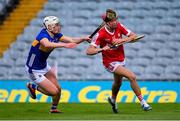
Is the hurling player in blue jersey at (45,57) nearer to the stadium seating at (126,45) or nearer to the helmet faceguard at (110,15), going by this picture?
the helmet faceguard at (110,15)

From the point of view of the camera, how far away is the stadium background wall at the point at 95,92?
20.3 metres

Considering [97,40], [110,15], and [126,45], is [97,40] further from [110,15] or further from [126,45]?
[126,45]

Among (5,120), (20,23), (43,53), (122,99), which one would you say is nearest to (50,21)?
(43,53)

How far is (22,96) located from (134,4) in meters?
6.06

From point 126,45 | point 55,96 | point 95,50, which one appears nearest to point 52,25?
point 95,50

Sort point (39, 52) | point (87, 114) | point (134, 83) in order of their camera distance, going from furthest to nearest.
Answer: point (39, 52), point (134, 83), point (87, 114)

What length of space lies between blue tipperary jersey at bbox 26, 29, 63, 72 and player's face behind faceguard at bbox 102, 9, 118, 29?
1.09m

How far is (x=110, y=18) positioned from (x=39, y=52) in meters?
1.72

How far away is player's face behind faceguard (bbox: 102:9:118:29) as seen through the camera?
1527 centimetres

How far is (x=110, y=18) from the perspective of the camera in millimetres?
15312

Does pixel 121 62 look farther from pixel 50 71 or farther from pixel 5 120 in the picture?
pixel 5 120

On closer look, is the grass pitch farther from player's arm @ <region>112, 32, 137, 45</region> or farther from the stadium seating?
the stadium seating

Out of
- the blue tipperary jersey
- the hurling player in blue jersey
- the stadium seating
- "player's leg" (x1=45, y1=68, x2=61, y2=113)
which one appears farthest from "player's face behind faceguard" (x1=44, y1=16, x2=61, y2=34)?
the stadium seating

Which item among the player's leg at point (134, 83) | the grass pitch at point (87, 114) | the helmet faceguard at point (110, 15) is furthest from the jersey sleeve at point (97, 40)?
the grass pitch at point (87, 114)
